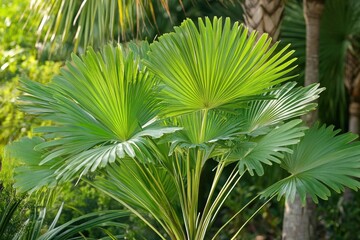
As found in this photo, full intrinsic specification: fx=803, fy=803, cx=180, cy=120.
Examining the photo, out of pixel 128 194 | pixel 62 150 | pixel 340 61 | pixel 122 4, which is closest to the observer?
pixel 62 150

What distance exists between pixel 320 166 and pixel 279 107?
0.50m

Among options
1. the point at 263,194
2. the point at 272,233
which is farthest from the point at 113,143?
the point at 272,233

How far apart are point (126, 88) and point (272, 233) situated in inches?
267

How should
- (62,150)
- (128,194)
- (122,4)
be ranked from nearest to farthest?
1. (62,150)
2. (128,194)
3. (122,4)

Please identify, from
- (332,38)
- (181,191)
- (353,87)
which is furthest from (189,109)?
(353,87)

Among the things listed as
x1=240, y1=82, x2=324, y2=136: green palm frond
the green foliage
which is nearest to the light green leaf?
x1=240, y1=82, x2=324, y2=136: green palm frond

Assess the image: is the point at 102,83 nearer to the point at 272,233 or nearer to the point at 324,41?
the point at 324,41

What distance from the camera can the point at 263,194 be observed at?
17.2 ft

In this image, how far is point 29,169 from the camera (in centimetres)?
573

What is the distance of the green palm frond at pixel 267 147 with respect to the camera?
16.3 feet

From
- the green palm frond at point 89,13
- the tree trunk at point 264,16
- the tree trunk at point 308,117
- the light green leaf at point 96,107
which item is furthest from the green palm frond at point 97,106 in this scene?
the tree trunk at point 308,117

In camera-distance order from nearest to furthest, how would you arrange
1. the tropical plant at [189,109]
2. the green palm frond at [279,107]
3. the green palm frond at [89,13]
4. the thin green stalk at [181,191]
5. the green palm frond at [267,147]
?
the green palm frond at [267,147] → the tropical plant at [189,109] → the green palm frond at [279,107] → the thin green stalk at [181,191] → the green palm frond at [89,13]

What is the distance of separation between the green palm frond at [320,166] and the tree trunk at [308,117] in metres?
2.21

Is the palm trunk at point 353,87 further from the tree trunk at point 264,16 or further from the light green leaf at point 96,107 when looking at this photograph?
the light green leaf at point 96,107
